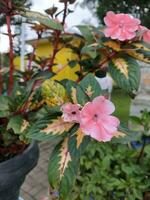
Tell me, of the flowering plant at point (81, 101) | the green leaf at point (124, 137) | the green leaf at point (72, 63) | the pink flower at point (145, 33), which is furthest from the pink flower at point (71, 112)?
the green leaf at point (72, 63)

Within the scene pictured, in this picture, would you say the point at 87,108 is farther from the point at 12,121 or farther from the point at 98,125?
the point at 12,121

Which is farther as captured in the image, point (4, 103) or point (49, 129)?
point (4, 103)

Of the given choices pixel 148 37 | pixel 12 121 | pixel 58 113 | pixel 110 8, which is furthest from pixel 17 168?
pixel 110 8

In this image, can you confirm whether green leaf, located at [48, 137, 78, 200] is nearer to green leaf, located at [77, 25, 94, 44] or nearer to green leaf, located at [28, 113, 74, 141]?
green leaf, located at [28, 113, 74, 141]

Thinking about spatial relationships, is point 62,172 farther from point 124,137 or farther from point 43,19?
point 43,19

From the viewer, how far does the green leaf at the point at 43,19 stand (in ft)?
3.05

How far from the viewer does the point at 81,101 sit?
2.88 feet

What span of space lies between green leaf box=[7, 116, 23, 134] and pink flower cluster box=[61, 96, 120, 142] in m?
0.27

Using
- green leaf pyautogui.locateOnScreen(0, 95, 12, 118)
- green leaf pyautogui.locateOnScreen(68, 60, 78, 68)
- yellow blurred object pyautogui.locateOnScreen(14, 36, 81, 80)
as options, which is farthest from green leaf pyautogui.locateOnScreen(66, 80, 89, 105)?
green leaf pyautogui.locateOnScreen(68, 60, 78, 68)

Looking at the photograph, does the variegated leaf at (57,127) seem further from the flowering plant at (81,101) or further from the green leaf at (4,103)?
the green leaf at (4,103)

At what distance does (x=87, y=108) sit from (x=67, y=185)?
0.19 meters

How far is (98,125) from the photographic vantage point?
75 cm

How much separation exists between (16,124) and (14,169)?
15 cm

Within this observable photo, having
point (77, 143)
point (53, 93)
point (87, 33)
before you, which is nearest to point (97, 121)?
point (77, 143)
